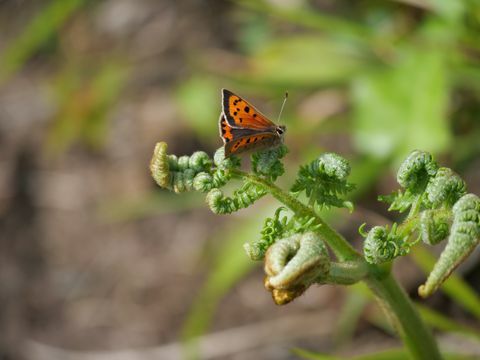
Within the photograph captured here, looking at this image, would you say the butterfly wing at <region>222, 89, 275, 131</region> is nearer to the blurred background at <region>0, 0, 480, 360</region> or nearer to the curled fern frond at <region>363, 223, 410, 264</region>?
the curled fern frond at <region>363, 223, 410, 264</region>

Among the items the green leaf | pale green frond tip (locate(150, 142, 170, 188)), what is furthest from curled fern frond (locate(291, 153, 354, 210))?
the green leaf

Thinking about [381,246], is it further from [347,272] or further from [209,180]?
[209,180]

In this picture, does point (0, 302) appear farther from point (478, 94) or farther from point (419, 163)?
point (419, 163)

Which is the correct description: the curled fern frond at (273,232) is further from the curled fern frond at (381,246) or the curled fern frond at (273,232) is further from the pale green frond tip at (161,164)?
the pale green frond tip at (161,164)

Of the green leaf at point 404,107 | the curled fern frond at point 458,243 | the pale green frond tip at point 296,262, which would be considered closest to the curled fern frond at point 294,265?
the pale green frond tip at point 296,262

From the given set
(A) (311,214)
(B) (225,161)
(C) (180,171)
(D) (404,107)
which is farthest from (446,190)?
(D) (404,107)

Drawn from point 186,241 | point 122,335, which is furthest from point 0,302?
point 186,241
